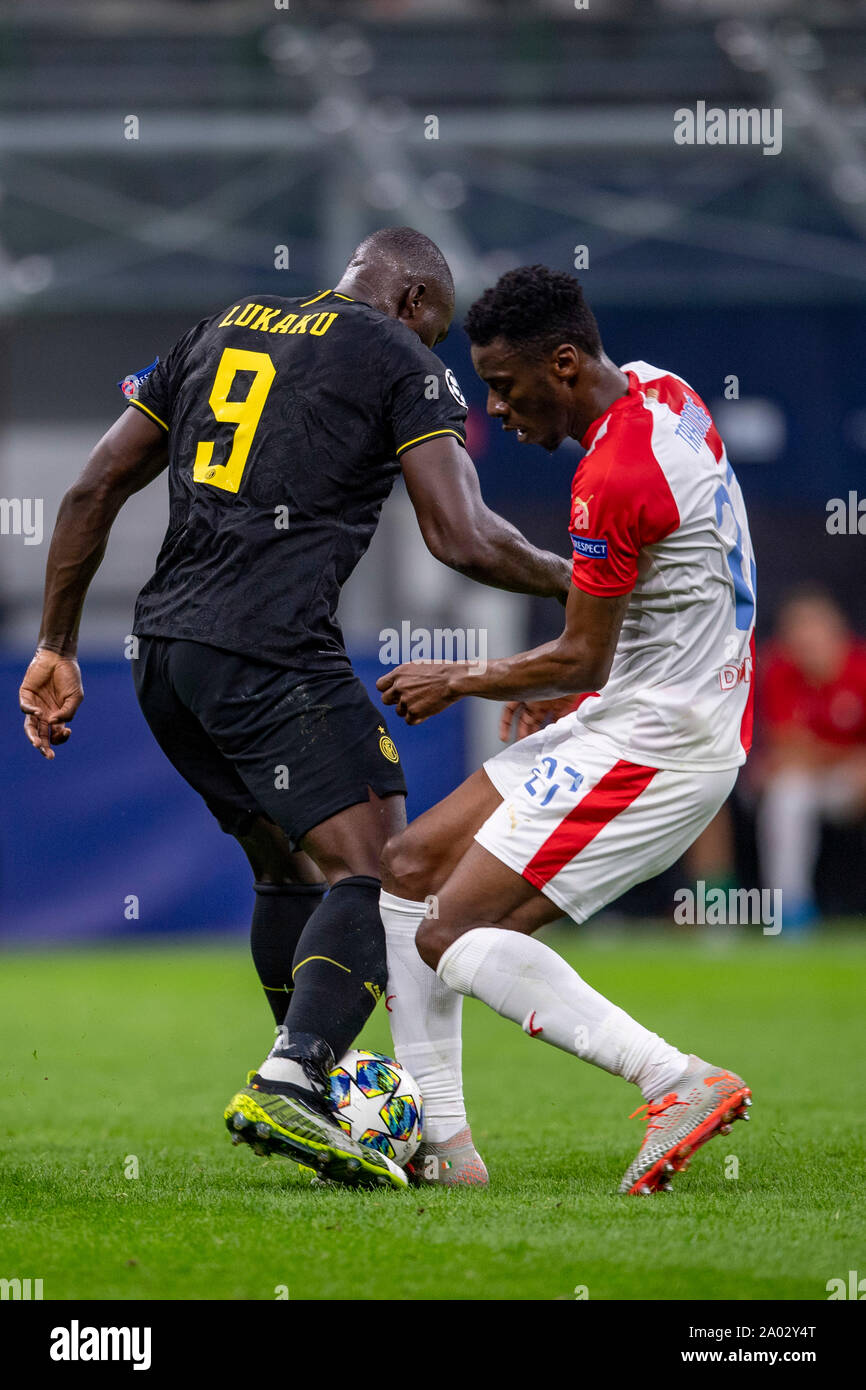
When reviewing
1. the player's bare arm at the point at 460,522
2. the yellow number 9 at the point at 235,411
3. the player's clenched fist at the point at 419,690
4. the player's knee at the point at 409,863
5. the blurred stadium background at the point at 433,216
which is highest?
the blurred stadium background at the point at 433,216

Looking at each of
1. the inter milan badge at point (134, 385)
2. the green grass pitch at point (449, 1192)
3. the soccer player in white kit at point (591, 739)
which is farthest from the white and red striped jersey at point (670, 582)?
the inter milan badge at point (134, 385)

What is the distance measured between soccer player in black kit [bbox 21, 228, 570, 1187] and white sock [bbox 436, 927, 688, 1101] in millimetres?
319

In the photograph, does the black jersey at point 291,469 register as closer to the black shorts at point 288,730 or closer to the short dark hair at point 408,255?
the black shorts at point 288,730

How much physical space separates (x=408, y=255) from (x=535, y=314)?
65 centimetres

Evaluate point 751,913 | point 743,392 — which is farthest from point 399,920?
point 751,913

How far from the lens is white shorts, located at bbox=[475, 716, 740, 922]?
399cm

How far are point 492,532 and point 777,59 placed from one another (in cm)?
886

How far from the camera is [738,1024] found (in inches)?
315

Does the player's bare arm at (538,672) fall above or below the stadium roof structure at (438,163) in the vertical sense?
below

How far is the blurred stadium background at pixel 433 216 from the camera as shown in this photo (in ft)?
37.4

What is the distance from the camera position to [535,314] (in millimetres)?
4090

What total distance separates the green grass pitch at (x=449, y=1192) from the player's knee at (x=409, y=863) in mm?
720

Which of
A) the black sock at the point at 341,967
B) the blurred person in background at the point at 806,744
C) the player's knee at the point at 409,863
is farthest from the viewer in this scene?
the blurred person in background at the point at 806,744

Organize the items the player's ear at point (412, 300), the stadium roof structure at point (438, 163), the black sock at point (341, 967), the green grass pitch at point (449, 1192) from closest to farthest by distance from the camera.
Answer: the green grass pitch at point (449, 1192), the black sock at point (341, 967), the player's ear at point (412, 300), the stadium roof structure at point (438, 163)
